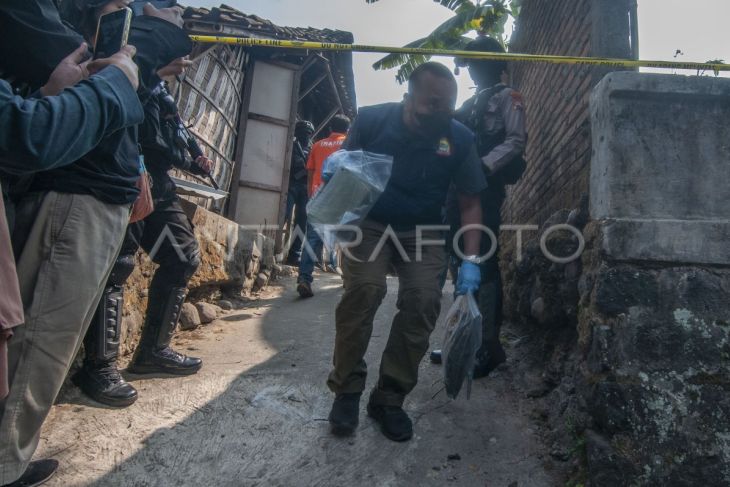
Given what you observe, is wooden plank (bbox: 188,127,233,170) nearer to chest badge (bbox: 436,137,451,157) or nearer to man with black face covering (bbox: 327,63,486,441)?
man with black face covering (bbox: 327,63,486,441)

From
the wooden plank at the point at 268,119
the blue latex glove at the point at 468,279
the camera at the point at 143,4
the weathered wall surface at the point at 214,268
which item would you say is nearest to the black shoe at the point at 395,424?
the blue latex glove at the point at 468,279

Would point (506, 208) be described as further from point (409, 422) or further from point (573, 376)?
point (409, 422)

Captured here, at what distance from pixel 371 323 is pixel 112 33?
1469 mm

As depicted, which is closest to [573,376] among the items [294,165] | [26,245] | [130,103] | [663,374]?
[663,374]

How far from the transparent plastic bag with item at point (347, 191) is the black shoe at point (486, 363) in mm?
1167

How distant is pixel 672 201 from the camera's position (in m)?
1.92

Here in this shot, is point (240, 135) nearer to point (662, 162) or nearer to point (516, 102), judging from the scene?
point (516, 102)

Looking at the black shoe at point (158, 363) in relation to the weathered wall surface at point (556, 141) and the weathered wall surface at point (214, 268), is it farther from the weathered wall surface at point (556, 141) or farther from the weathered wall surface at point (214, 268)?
the weathered wall surface at point (556, 141)

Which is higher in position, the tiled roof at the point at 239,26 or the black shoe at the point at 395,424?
the tiled roof at the point at 239,26

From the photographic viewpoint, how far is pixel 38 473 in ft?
5.34

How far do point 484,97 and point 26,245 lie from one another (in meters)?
2.51

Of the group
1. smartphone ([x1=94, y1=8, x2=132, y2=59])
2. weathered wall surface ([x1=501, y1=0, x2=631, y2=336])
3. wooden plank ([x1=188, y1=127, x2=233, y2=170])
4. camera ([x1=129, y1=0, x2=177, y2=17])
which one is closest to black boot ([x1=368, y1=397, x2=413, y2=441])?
weathered wall surface ([x1=501, y1=0, x2=631, y2=336])

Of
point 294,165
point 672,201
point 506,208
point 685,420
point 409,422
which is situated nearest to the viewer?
point 685,420

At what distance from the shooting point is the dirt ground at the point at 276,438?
70.2 inches
